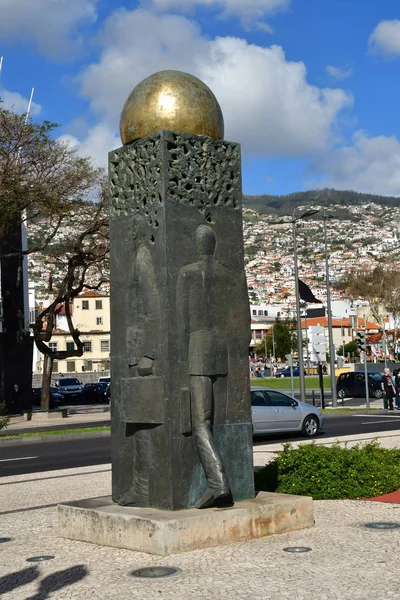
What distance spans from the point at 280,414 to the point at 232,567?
51.8 feet

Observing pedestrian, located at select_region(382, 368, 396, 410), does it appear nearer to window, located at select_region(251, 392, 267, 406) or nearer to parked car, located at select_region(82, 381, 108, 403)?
window, located at select_region(251, 392, 267, 406)

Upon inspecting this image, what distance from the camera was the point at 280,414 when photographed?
2272 centimetres

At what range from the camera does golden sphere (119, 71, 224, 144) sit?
347 inches

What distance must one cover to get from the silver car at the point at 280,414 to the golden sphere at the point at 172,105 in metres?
14.0

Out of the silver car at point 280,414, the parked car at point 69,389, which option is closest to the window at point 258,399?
the silver car at point 280,414

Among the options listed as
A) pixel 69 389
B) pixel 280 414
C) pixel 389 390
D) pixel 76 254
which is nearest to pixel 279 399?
pixel 280 414

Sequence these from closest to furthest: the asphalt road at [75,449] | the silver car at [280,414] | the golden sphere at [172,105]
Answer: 1. the golden sphere at [172,105]
2. the asphalt road at [75,449]
3. the silver car at [280,414]

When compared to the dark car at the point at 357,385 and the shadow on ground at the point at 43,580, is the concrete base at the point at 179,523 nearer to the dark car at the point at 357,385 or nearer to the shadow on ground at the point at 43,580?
the shadow on ground at the point at 43,580

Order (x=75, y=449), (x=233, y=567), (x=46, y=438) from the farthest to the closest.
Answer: (x=46, y=438)
(x=75, y=449)
(x=233, y=567)

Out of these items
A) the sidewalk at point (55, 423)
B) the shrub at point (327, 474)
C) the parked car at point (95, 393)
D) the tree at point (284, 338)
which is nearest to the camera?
the shrub at point (327, 474)

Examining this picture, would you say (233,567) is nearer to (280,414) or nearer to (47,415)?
(280,414)

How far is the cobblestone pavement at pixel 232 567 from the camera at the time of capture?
249 inches

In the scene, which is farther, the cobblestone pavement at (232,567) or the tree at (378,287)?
the tree at (378,287)

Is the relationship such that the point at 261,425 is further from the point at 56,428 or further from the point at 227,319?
the point at 227,319
